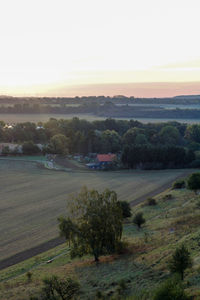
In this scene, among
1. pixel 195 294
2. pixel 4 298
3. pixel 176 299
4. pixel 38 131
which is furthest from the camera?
pixel 38 131

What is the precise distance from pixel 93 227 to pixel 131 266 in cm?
344

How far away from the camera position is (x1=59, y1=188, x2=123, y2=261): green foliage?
2027cm

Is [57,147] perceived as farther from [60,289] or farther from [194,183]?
[60,289]

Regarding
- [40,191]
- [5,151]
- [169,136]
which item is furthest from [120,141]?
[40,191]

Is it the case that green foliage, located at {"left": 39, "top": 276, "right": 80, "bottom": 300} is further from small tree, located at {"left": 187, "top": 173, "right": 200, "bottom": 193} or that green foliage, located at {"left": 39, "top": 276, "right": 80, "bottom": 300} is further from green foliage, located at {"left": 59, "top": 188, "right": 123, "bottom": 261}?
small tree, located at {"left": 187, "top": 173, "right": 200, "bottom": 193}

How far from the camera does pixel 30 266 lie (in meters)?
21.4

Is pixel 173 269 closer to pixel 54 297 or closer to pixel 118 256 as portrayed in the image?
pixel 54 297

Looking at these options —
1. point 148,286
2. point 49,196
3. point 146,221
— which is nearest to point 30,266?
point 148,286

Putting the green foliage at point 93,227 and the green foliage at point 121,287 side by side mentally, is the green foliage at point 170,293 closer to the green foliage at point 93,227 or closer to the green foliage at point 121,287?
the green foliage at point 121,287

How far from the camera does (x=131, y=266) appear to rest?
17.8 m

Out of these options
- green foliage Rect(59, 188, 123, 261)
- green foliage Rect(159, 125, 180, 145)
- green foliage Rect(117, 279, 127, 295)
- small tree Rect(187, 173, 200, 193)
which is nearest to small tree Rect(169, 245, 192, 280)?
green foliage Rect(117, 279, 127, 295)

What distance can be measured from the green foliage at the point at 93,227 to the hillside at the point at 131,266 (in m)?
0.83

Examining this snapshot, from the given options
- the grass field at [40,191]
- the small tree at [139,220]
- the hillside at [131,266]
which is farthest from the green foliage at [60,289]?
the small tree at [139,220]

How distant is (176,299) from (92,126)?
296 feet
